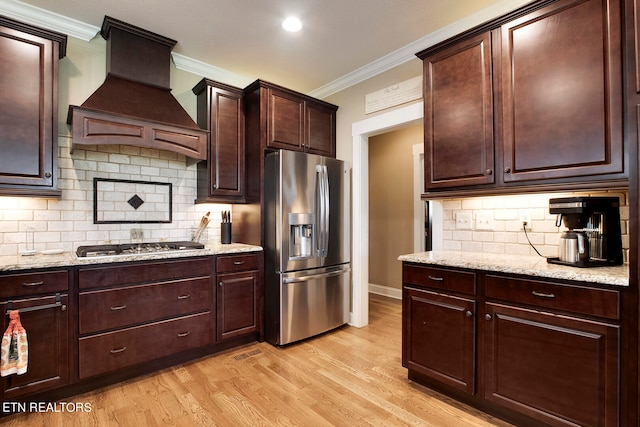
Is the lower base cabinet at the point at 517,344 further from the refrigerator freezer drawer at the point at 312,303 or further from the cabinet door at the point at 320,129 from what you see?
the cabinet door at the point at 320,129

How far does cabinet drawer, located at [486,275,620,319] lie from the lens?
4.97 ft

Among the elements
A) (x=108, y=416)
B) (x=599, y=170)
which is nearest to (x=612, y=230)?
(x=599, y=170)

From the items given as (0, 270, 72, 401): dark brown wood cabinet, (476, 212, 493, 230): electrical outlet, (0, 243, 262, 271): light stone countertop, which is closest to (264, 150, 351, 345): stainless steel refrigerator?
→ (0, 243, 262, 271): light stone countertop

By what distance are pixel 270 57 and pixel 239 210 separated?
1576mm

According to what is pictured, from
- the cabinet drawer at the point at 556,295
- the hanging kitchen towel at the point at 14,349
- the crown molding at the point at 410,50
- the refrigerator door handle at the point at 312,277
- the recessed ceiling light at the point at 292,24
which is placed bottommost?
the hanging kitchen towel at the point at 14,349

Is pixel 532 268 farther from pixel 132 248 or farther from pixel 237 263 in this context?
pixel 132 248

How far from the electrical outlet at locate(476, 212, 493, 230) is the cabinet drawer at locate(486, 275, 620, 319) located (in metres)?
0.69

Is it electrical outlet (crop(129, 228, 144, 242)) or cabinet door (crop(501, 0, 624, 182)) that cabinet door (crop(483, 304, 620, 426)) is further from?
electrical outlet (crop(129, 228, 144, 242))

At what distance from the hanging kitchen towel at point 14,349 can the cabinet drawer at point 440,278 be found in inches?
93.7

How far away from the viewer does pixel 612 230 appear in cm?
183

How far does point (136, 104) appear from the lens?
8.70 ft

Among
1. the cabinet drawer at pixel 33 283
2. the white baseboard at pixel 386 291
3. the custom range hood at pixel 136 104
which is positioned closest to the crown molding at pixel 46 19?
the custom range hood at pixel 136 104

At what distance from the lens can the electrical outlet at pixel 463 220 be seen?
2.59m

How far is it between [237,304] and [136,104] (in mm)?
1883
